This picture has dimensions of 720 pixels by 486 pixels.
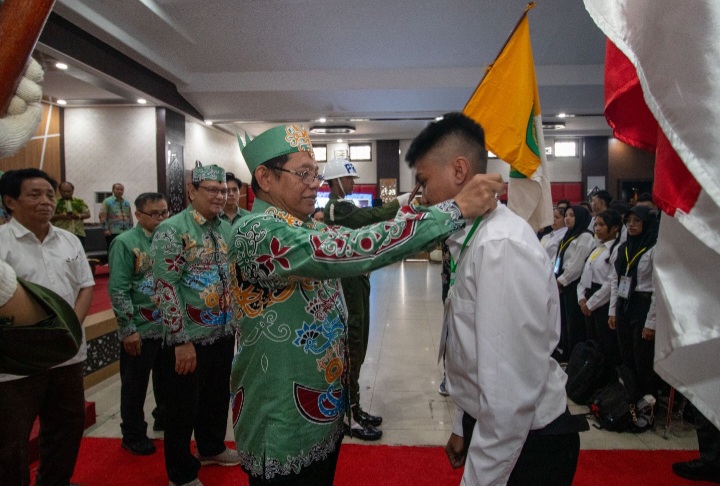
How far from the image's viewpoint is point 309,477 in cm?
140

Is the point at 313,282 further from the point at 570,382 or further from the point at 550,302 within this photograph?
the point at 570,382

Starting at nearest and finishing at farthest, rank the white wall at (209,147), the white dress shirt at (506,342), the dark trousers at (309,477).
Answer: the white dress shirt at (506,342)
the dark trousers at (309,477)
the white wall at (209,147)

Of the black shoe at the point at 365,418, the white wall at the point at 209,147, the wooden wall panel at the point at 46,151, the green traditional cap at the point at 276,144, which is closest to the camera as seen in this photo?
the green traditional cap at the point at 276,144

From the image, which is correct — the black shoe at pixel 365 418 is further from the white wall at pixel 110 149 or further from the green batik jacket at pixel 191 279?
the white wall at pixel 110 149

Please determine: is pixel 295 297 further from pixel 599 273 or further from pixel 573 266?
pixel 573 266

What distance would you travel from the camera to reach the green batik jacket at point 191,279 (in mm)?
2449

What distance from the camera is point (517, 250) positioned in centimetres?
114

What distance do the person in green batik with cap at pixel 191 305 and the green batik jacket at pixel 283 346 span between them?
1.13 metres

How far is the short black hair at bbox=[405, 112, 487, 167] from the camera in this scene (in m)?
1.40

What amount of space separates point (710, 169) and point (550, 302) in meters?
0.69

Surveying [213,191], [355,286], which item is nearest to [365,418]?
[355,286]

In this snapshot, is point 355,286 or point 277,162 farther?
point 355,286

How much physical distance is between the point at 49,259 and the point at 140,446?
1.38 m

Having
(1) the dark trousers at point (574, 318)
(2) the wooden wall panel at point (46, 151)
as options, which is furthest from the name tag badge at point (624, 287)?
(2) the wooden wall panel at point (46, 151)
